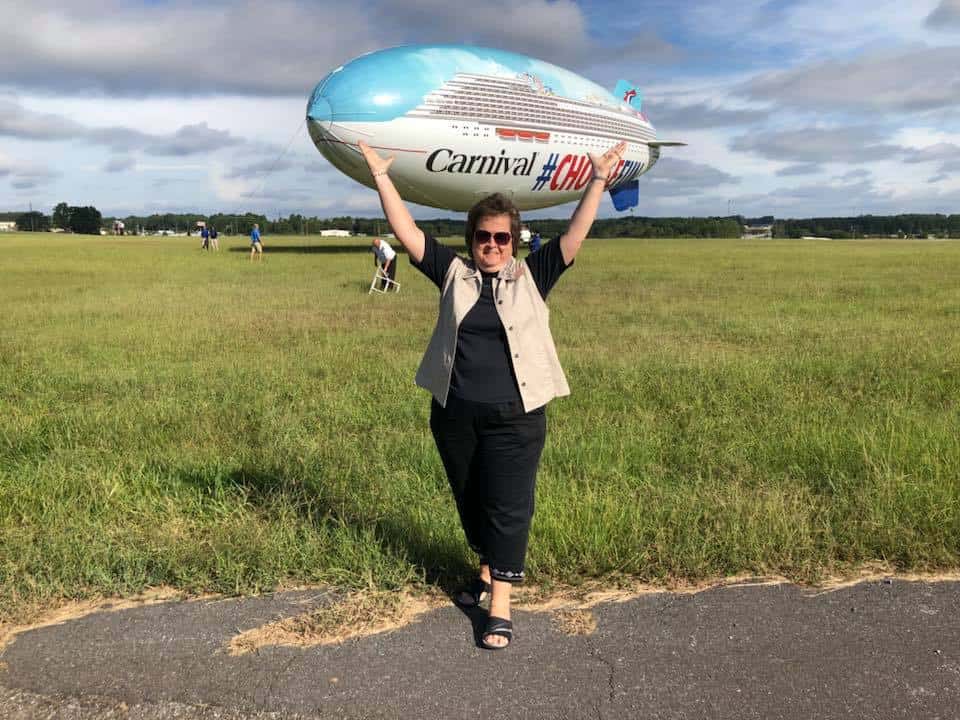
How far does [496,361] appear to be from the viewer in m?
3.16

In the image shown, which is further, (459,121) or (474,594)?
(459,121)

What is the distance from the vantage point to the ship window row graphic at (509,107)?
25.2 metres

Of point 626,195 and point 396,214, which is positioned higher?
point 626,195

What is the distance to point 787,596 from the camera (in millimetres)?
3393

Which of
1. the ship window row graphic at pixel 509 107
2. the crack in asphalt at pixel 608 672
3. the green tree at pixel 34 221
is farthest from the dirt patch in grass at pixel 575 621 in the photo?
the green tree at pixel 34 221

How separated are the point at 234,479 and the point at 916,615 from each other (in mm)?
4011

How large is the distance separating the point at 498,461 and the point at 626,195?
39.7m

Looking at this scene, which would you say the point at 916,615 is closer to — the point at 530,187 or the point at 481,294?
the point at 481,294

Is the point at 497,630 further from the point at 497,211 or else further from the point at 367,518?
the point at 497,211

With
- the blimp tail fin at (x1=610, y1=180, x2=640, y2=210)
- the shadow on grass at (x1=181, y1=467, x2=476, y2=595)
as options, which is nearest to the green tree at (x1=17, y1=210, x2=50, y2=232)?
the blimp tail fin at (x1=610, y1=180, x2=640, y2=210)

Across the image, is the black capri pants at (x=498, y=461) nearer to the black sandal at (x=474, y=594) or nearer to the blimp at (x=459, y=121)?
the black sandal at (x=474, y=594)

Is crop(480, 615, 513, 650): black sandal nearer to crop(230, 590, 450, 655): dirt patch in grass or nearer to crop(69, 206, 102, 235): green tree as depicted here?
crop(230, 590, 450, 655): dirt patch in grass

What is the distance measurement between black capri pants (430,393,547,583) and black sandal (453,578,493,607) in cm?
24

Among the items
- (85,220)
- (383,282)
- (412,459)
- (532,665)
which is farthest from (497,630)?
(85,220)
